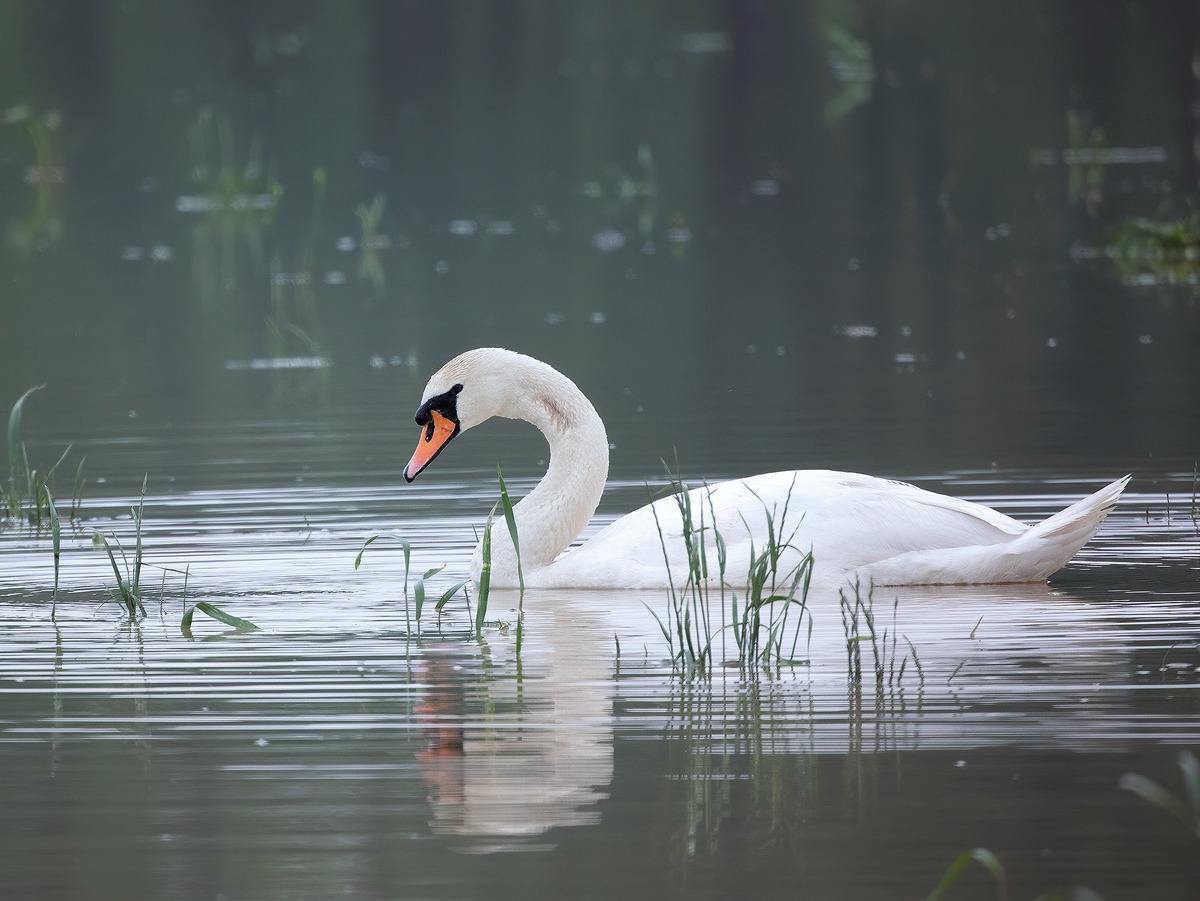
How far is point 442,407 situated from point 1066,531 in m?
3.00

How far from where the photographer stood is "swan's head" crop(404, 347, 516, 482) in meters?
10.4

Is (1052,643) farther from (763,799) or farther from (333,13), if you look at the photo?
(333,13)

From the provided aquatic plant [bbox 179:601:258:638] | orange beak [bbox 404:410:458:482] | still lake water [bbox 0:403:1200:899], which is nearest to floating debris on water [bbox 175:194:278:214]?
orange beak [bbox 404:410:458:482]

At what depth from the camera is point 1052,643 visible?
827 centimetres

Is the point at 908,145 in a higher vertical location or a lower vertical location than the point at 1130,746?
higher

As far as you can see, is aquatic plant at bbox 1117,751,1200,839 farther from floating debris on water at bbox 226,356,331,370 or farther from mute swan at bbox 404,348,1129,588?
floating debris on water at bbox 226,356,331,370

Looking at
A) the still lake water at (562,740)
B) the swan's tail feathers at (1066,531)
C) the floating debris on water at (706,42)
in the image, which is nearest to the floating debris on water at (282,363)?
the still lake water at (562,740)

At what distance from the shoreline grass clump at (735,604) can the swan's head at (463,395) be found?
1.26 meters

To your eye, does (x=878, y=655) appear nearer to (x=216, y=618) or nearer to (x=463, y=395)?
(x=216, y=618)

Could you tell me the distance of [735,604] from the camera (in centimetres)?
806

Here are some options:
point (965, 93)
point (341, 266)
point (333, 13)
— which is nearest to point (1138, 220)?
point (341, 266)

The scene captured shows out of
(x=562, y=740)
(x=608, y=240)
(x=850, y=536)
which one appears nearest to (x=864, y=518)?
(x=850, y=536)

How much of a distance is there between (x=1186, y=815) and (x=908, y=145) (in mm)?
30845

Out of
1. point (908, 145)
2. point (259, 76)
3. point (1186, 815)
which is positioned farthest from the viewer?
point (259, 76)
